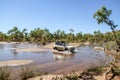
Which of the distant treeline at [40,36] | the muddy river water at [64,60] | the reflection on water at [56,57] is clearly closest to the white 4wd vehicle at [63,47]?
the reflection on water at [56,57]

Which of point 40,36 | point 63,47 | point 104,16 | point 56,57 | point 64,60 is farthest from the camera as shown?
point 40,36

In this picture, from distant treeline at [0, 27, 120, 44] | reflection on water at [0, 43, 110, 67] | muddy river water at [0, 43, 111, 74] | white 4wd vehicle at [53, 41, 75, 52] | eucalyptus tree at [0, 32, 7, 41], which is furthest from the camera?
eucalyptus tree at [0, 32, 7, 41]

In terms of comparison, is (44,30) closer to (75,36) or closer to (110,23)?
(75,36)

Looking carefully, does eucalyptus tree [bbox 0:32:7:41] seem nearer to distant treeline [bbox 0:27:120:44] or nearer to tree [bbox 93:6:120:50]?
distant treeline [bbox 0:27:120:44]

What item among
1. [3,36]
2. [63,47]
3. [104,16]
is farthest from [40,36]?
[104,16]

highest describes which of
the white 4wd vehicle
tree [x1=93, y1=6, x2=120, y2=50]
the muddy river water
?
tree [x1=93, y1=6, x2=120, y2=50]

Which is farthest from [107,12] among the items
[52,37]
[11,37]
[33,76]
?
[11,37]

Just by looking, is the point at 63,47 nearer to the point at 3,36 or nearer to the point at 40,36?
the point at 40,36

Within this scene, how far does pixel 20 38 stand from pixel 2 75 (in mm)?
112965

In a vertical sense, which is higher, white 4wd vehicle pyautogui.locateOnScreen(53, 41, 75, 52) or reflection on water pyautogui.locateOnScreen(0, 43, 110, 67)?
white 4wd vehicle pyautogui.locateOnScreen(53, 41, 75, 52)

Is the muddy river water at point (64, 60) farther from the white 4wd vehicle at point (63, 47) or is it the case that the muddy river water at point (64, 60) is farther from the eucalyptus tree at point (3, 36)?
the eucalyptus tree at point (3, 36)

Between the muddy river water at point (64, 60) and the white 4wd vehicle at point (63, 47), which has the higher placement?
the white 4wd vehicle at point (63, 47)

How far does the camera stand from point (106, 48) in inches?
466

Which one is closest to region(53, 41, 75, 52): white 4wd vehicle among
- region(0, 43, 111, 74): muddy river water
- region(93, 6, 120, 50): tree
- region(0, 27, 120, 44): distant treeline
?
region(0, 43, 111, 74): muddy river water
